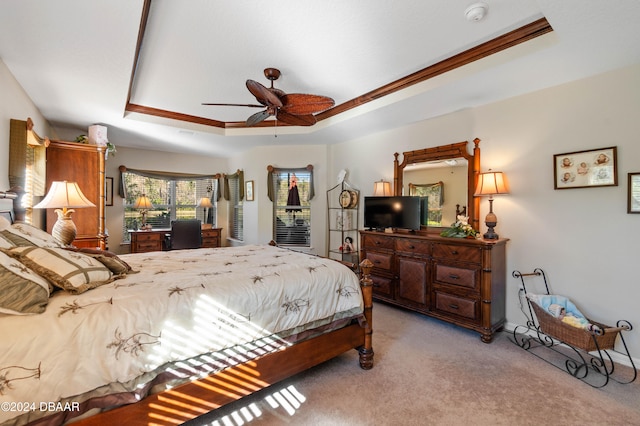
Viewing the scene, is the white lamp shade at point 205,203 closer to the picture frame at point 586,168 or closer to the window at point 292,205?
the window at point 292,205

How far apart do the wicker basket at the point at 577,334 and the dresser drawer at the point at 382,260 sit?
1.57 metres

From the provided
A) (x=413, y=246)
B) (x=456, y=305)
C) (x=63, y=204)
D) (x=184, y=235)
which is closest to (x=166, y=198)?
(x=184, y=235)

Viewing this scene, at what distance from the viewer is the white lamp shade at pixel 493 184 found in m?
2.93

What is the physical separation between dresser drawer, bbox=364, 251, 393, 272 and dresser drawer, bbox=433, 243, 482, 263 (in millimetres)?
633

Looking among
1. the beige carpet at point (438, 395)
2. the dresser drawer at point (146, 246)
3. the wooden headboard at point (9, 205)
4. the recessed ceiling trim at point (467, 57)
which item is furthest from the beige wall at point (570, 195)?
the dresser drawer at point (146, 246)

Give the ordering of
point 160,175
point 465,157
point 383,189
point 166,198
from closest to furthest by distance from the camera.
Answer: point 465,157 < point 383,189 < point 160,175 < point 166,198

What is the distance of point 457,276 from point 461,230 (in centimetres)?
51

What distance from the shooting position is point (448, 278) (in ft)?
10.0

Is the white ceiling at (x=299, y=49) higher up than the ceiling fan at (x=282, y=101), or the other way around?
the white ceiling at (x=299, y=49)

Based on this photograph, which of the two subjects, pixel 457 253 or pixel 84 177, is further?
pixel 84 177

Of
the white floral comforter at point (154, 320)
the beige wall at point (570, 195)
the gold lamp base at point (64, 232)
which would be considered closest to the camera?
the white floral comforter at point (154, 320)

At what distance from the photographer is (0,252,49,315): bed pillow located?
1192mm

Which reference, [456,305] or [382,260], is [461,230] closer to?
[456,305]

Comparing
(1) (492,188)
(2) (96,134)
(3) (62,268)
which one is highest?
(2) (96,134)
